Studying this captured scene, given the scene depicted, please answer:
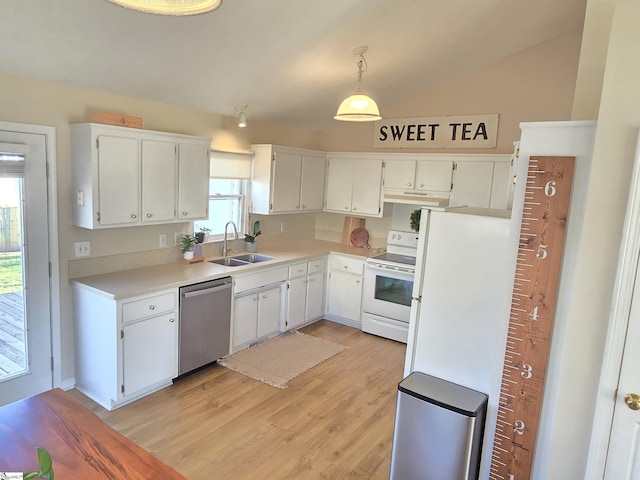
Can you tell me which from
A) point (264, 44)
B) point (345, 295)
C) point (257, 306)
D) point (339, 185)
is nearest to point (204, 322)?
point (257, 306)

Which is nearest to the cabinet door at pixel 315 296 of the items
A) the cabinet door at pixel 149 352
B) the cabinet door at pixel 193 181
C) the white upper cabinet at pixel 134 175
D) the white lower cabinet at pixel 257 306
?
the white lower cabinet at pixel 257 306

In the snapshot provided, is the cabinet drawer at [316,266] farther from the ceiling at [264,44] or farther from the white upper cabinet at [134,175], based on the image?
the ceiling at [264,44]

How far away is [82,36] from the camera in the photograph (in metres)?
2.62

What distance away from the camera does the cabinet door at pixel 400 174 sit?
15.9ft

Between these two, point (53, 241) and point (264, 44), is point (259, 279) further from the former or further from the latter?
point (264, 44)

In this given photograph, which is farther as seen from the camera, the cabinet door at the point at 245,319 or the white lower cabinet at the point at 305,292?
the white lower cabinet at the point at 305,292

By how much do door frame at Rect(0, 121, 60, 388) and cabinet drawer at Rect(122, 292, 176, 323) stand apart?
2.08 ft

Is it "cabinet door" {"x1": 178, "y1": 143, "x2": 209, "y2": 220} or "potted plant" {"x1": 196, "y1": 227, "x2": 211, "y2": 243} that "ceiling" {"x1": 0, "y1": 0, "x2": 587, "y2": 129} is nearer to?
"cabinet door" {"x1": 178, "y1": 143, "x2": 209, "y2": 220}

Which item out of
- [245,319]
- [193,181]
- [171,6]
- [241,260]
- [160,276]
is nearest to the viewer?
[171,6]

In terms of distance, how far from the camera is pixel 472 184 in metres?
4.49

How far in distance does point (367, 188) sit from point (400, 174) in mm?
450

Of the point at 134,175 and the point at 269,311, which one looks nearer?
the point at 134,175

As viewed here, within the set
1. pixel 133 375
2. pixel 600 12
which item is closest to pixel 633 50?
pixel 600 12

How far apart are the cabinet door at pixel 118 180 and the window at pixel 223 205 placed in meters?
1.05
